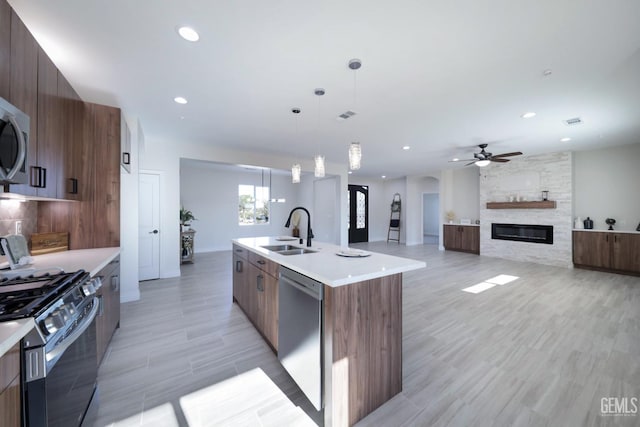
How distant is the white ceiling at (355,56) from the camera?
173 cm

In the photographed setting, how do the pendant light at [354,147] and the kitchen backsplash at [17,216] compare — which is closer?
the kitchen backsplash at [17,216]

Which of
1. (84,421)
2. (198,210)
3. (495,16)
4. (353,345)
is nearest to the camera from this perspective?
(84,421)

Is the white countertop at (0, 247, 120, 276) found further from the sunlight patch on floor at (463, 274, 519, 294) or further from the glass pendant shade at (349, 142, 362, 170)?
the sunlight patch on floor at (463, 274, 519, 294)

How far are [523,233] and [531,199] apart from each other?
92 cm

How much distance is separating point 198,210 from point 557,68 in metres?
8.48

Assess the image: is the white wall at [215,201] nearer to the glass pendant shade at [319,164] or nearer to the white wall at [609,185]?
the glass pendant shade at [319,164]

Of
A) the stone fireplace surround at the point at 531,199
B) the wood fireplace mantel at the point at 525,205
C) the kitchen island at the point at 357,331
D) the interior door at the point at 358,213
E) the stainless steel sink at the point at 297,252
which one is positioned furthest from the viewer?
the interior door at the point at 358,213

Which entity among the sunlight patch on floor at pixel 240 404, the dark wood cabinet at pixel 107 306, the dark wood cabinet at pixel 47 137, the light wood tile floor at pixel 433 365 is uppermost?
the dark wood cabinet at pixel 47 137

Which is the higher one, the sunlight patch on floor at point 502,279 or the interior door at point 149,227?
the interior door at point 149,227

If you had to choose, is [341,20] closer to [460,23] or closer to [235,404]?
[460,23]

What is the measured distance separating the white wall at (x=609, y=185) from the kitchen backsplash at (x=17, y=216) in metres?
9.76

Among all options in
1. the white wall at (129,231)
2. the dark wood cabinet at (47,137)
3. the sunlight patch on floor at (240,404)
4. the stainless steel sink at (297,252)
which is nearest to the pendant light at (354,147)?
the stainless steel sink at (297,252)

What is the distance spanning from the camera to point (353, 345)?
1.52 meters

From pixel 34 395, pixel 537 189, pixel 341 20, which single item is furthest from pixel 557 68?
pixel 537 189
